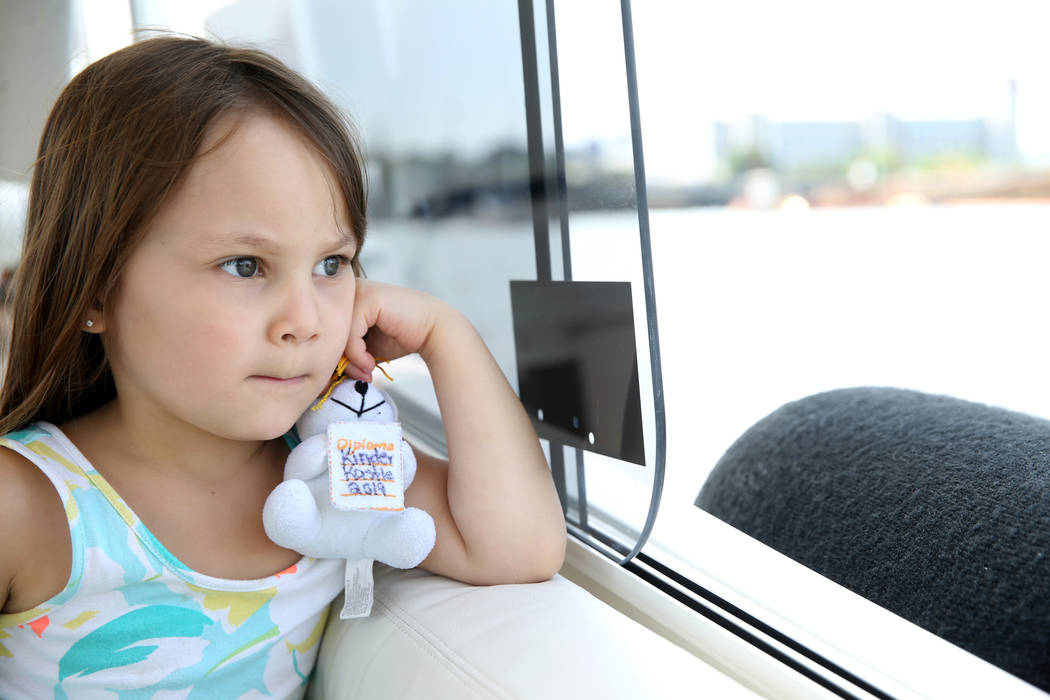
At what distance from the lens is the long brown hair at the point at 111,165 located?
29.3 inches

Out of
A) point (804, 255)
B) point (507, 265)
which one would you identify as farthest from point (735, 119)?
point (507, 265)

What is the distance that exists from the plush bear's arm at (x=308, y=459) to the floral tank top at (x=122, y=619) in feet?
0.36

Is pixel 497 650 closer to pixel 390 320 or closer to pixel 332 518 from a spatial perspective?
pixel 332 518

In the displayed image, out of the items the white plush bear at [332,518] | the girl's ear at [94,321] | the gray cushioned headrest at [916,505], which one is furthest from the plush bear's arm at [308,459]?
the gray cushioned headrest at [916,505]

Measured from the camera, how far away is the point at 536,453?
0.92 m

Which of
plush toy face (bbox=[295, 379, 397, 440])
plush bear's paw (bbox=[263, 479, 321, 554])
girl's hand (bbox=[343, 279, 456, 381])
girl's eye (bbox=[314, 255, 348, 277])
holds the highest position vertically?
girl's eye (bbox=[314, 255, 348, 277])

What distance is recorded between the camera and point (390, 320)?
91cm

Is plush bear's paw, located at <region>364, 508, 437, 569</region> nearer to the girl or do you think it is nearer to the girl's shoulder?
the girl

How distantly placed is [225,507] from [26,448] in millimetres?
186

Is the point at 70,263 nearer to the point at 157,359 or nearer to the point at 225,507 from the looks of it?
the point at 157,359

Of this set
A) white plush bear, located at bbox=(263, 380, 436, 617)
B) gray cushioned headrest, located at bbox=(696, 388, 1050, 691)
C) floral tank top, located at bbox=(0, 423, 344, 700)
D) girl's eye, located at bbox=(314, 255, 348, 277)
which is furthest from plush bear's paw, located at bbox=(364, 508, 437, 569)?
gray cushioned headrest, located at bbox=(696, 388, 1050, 691)

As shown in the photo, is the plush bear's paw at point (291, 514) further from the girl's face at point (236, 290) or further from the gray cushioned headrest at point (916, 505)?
the gray cushioned headrest at point (916, 505)

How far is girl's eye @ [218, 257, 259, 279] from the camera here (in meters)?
0.74

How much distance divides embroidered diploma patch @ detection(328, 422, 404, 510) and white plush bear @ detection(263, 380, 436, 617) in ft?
0.06
